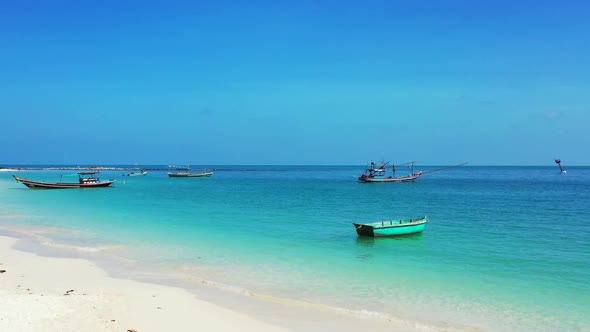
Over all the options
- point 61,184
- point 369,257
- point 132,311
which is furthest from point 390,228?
point 61,184

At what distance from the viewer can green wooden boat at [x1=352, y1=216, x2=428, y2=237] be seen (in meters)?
19.1

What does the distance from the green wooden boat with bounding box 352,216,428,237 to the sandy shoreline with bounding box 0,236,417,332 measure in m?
9.31

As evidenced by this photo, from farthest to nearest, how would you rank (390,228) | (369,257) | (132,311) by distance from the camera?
(390,228) < (369,257) < (132,311)

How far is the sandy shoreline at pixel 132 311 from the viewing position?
27.8 feet

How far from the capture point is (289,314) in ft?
31.7

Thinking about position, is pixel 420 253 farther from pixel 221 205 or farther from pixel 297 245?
pixel 221 205

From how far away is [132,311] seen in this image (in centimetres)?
938

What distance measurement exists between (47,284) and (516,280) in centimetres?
1258

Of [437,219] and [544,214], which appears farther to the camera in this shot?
[544,214]

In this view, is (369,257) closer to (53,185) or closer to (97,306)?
(97,306)

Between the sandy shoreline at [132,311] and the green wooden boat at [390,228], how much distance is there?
30.5 ft

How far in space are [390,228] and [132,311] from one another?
1257 centimetres

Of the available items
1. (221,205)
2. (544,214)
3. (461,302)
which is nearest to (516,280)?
(461,302)

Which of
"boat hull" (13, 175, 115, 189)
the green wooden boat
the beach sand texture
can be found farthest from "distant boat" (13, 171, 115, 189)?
the beach sand texture
